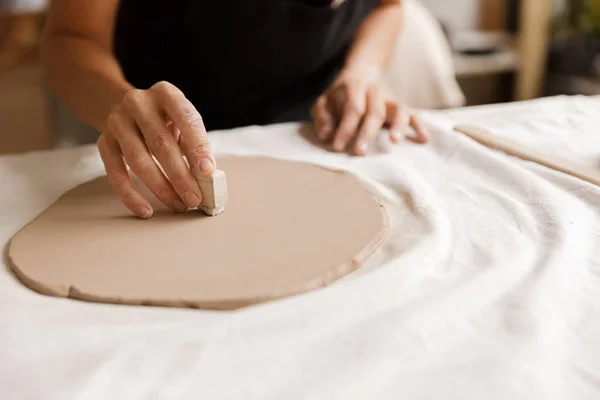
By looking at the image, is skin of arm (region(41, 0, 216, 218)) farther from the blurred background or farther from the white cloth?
the blurred background

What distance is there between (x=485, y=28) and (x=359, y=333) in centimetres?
243

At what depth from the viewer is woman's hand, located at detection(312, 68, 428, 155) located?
2.57ft

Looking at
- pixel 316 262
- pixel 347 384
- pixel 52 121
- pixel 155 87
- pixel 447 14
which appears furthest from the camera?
pixel 447 14

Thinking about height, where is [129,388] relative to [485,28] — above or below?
above

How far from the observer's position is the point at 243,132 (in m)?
0.83

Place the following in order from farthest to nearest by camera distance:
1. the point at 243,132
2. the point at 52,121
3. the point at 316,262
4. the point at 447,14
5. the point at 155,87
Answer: the point at 447,14 → the point at 52,121 → the point at 243,132 → the point at 155,87 → the point at 316,262

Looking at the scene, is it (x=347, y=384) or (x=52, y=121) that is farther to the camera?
(x=52, y=121)

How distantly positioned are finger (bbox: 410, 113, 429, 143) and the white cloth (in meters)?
0.20

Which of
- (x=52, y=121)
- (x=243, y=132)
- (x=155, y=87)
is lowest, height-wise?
(x=52, y=121)

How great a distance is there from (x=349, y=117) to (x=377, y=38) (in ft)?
1.11

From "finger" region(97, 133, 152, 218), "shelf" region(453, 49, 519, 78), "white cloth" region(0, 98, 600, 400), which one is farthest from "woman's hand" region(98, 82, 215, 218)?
"shelf" region(453, 49, 519, 78)

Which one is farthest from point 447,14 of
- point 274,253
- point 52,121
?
point 274,253

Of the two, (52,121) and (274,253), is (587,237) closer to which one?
(274,253)

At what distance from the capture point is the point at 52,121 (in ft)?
5.45
